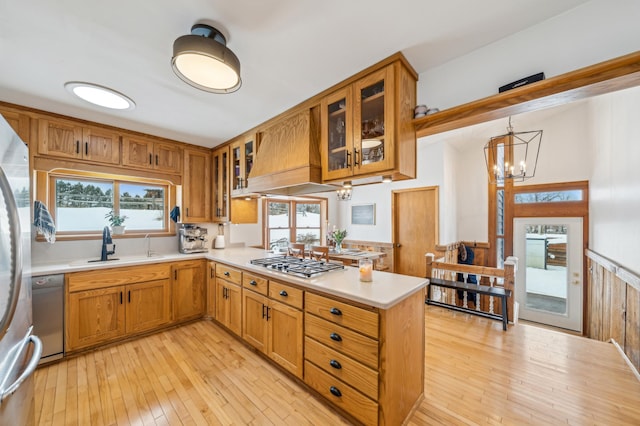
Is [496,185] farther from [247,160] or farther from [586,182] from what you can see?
[247,160]

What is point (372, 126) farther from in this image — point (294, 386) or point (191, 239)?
point (191, 239)

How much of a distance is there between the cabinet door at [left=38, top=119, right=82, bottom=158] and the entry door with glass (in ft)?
22.7

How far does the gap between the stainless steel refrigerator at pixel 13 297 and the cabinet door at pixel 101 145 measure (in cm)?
188

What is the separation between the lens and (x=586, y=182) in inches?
158

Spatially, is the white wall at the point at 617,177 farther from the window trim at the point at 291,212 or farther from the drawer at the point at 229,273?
the window trim at the point at 291,212

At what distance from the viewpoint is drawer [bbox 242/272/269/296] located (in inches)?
89.0

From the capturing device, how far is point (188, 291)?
3125 millimetres

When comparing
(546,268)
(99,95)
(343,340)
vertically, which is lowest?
(546,268)

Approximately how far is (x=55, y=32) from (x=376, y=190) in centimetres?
515

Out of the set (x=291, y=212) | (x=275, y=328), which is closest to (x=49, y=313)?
(x=275, y=328)

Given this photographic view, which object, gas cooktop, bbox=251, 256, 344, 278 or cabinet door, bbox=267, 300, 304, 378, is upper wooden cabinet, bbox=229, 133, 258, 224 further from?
cabinet door, bbox=267, 300, 304, 378

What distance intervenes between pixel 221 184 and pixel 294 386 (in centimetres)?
281

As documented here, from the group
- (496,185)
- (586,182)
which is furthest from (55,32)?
(586,182)

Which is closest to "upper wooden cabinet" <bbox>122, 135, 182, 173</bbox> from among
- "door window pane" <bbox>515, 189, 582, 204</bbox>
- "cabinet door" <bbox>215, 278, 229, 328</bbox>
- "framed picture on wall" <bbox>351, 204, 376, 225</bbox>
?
"cabinet door" <bbox>215, 278, 229, 328</bbox>
